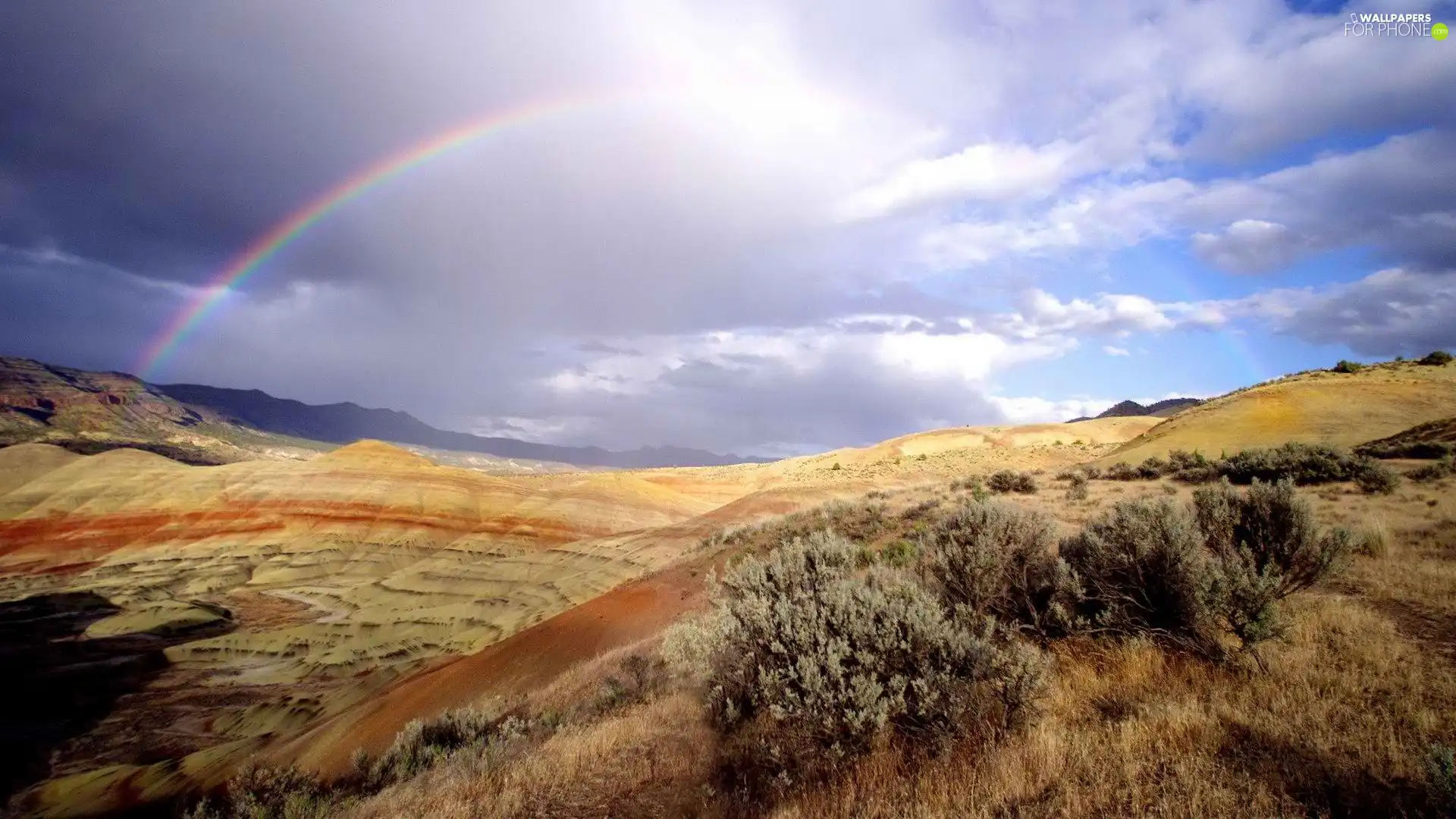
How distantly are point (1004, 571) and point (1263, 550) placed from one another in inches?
137

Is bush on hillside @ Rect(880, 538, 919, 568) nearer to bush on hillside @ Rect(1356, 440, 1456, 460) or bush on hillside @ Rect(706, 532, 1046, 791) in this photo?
bush on hillside @ Rect(706, 532, 1046, 791)

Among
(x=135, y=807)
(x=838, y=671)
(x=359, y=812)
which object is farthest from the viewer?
(x=135, y=807)

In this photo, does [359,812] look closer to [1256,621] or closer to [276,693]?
Result: [1256,621]

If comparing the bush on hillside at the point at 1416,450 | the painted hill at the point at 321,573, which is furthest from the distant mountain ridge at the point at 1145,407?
the bush on hillside at the point at 1416,450

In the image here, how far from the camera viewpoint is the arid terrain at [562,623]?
450 cm

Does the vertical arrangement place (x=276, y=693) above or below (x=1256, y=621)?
below

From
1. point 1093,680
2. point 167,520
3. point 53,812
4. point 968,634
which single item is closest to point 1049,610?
point 1093,680

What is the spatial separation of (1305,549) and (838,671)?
21.8 feet

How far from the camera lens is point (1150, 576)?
701cm

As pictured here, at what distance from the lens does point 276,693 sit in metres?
35.2

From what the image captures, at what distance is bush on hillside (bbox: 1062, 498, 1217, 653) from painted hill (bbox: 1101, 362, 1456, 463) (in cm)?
3390

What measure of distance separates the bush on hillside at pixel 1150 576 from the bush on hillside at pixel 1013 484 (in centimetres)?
1608

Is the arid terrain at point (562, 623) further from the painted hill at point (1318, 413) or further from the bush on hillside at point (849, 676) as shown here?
the bush on hillside at point (849, 676)

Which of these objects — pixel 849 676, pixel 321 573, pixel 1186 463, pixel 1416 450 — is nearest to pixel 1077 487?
pixel 1186 463
